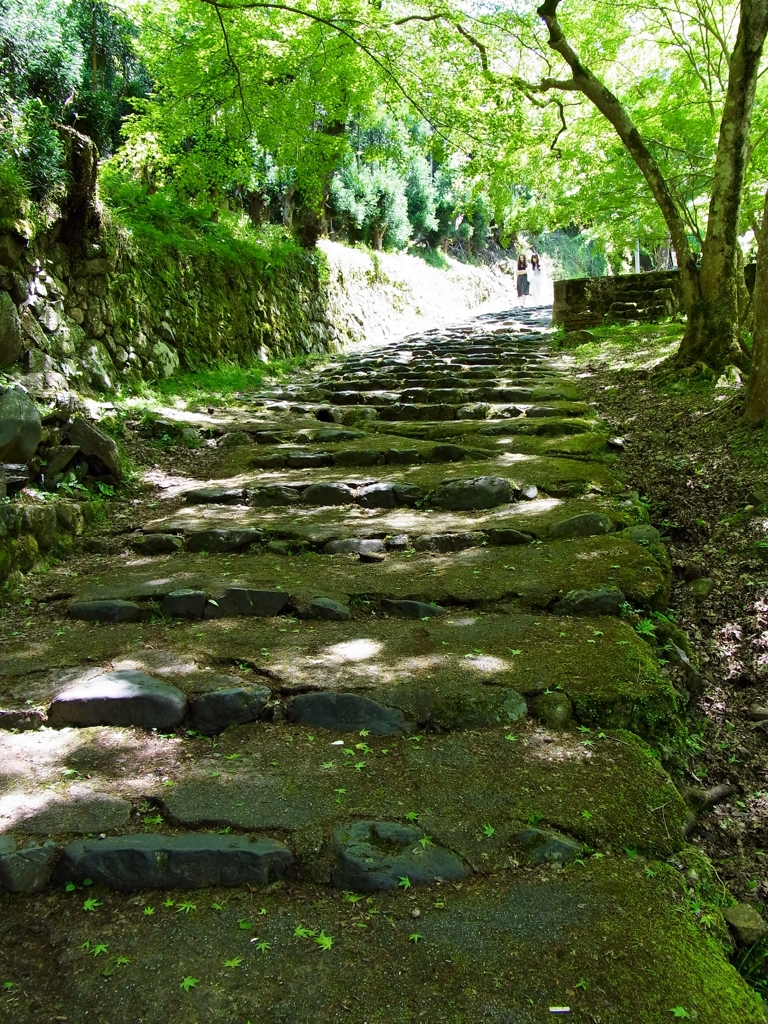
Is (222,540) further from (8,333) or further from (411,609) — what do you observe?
(8,333)

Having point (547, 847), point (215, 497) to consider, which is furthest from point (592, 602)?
point (215, 497)

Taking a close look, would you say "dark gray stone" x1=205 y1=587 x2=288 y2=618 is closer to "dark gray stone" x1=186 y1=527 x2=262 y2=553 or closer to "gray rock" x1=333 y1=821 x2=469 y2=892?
"dark gray stone" x1=186 y1=527 x2=262 y2=553

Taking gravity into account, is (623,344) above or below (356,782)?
above

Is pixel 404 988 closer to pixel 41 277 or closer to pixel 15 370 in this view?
pixel 15 370

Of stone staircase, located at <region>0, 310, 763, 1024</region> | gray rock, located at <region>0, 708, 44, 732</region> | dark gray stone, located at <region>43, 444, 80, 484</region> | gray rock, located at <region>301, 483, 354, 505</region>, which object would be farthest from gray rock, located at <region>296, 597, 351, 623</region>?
dark gray stone, located at <region>43, 444, 80, 484</region>

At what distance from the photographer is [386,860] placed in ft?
6.55

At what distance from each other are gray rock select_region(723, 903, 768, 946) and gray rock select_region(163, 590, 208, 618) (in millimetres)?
2672

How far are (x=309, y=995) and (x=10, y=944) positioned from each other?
777 mm

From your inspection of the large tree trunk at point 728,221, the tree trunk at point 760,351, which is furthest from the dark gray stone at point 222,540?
the large tree trunk at point 728,221

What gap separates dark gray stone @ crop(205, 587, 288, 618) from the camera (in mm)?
3729

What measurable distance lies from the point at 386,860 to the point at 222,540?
10.00ft

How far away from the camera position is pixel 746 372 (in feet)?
23.7

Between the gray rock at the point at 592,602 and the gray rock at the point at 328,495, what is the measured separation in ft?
7.79

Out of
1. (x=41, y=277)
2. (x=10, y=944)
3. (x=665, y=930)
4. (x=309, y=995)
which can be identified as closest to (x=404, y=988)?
(x=309, y=995)
